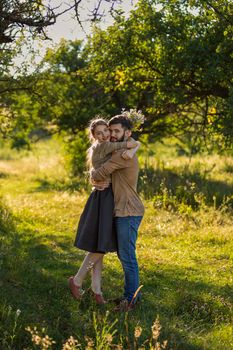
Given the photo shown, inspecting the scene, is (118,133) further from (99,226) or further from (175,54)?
(175,54)

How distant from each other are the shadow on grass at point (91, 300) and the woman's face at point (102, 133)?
6.39 feet

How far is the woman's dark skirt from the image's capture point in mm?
6512

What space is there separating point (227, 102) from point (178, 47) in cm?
168

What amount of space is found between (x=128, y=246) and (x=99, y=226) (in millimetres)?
412

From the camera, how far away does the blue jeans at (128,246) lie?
257 inches

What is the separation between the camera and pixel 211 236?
1031 centimetres

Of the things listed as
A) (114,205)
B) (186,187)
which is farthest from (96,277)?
(186,187)

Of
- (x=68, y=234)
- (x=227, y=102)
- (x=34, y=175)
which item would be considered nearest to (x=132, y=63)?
(x=227, y=102)

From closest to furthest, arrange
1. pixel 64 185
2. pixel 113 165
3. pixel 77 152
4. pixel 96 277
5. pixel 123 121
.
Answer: pixel 113 165
pixel 123 121
pixel 96 277
pixel 64 185
pixel 77 152

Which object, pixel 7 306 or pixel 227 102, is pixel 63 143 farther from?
pixel 7 306

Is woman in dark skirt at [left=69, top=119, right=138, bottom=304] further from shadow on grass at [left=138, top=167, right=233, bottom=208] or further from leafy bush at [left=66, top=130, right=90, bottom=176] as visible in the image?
leafy bush at [left=66, top=130, right=90, bottom=176]

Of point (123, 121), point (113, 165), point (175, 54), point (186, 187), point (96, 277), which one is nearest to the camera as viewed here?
point (113, 165)

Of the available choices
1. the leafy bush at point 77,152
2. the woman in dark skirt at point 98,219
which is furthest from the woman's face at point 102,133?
the leafy bush at point 77,152

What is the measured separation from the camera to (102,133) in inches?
260
